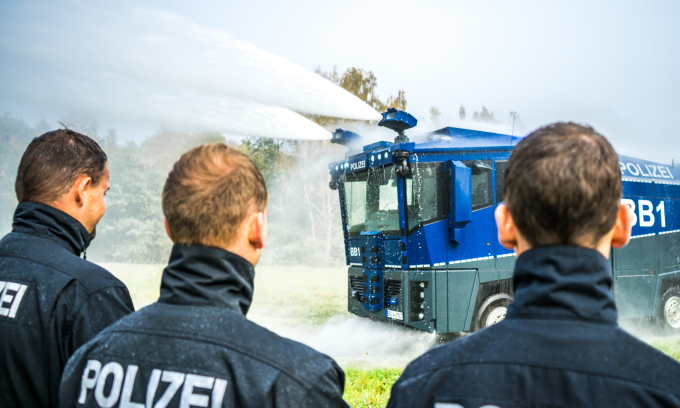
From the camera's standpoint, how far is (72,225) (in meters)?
2.09

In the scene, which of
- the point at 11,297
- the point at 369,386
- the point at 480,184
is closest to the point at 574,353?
the point at 11,297

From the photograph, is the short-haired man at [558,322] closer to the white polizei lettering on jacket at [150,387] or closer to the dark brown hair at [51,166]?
the white polizei lettering on jacket at [150,387]

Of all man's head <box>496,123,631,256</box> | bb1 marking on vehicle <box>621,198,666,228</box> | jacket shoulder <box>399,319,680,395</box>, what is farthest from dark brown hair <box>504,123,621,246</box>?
bb1 marking on vehicle <box>621,198,666,228</box>

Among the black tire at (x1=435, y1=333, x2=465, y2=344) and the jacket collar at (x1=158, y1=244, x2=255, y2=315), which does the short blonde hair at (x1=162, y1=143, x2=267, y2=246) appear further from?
the black tire at (x1=435, y1=333, x2=465, y2=344)

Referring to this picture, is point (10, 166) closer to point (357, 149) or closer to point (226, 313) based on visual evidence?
point (357, 149)

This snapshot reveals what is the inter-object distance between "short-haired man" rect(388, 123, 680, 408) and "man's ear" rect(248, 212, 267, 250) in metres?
0.55

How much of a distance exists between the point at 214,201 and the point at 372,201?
596 centimetres

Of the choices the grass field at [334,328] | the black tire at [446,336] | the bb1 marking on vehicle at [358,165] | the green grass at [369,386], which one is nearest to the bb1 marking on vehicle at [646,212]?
the grass field at [334,328]

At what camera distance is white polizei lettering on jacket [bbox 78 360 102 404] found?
1.34 metres

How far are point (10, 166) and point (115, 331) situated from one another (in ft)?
84.1

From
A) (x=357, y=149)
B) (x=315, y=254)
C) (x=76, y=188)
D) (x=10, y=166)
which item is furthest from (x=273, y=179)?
(x=76, y=188)

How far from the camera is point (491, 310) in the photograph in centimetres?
679

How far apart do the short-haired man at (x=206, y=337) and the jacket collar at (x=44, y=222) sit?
0.80 meters

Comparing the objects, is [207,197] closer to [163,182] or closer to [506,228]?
[506,228]
